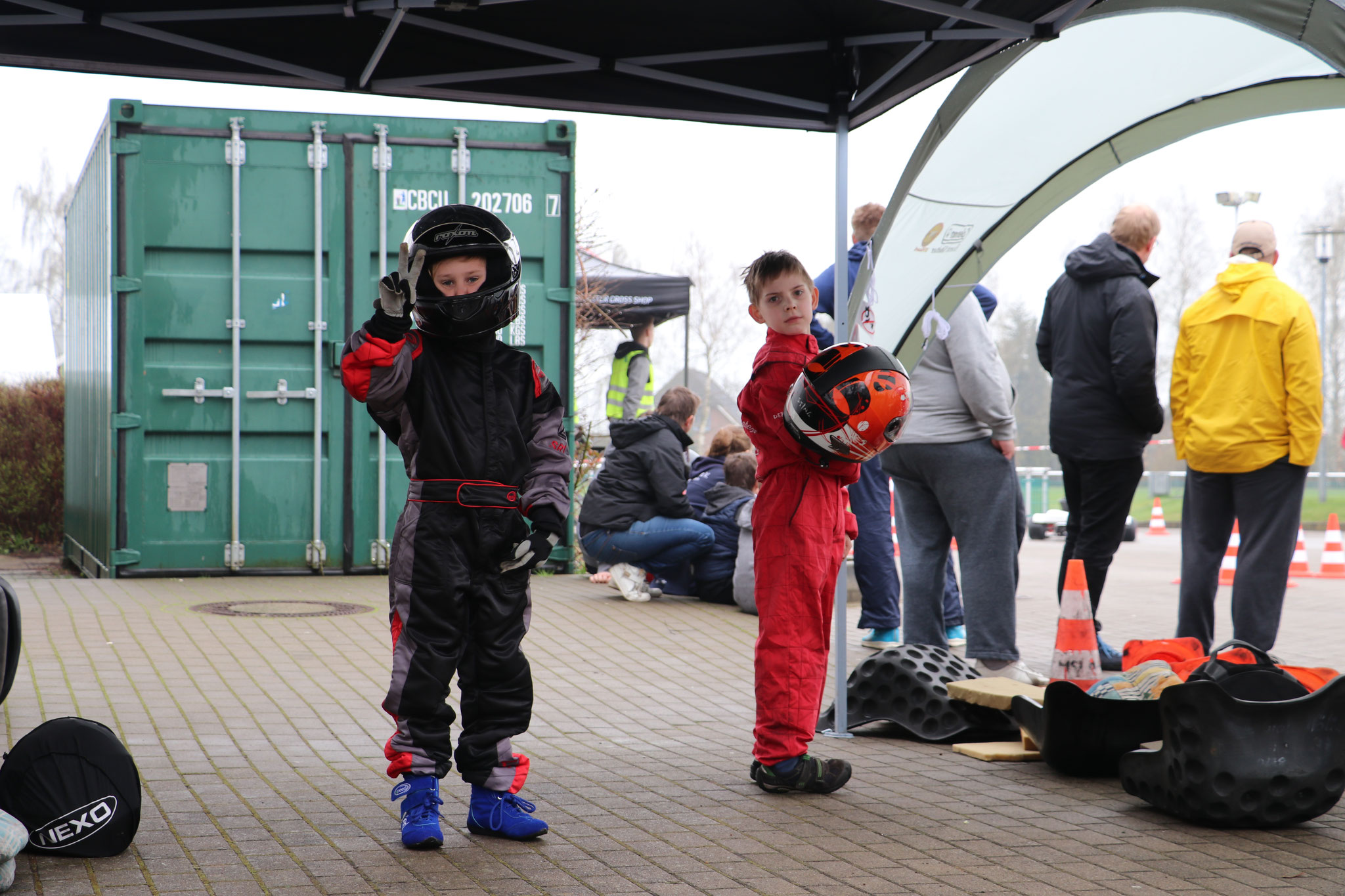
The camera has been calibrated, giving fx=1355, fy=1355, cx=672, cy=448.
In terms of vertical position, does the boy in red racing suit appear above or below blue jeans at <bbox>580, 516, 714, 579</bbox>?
above

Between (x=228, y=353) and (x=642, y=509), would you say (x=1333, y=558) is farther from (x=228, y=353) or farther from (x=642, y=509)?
(x=228, y=353)

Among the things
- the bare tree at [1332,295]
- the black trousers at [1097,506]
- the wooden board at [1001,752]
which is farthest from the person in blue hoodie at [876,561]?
the bare tree at [1332,295]

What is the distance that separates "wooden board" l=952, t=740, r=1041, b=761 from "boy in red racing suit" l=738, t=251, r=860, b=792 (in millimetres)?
809

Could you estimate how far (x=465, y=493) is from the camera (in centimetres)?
390

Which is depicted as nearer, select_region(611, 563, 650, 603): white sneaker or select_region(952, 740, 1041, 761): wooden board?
select_region(952, 740, 1041, 761): wooden board

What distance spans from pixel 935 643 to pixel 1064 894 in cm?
308

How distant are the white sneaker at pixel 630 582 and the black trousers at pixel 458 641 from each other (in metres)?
5.53

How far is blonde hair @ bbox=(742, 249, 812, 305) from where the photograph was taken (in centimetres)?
463

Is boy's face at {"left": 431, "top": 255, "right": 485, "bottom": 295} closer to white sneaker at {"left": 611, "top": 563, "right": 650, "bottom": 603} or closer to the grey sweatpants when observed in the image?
the grey sweatpants

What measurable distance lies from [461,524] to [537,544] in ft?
0.74

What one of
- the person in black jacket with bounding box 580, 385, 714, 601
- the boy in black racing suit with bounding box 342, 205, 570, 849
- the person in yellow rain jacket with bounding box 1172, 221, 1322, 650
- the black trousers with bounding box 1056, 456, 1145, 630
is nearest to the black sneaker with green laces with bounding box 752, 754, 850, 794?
the boy in black racing suit with bounding box 342, 205, 570, 849

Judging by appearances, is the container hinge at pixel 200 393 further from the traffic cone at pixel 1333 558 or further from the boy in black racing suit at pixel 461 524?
the traffic cone at pixel 1333 558

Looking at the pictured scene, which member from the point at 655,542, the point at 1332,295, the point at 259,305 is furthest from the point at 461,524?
the point at 1332,295

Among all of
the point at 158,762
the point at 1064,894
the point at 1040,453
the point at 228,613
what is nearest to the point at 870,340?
the point at 1064,894
